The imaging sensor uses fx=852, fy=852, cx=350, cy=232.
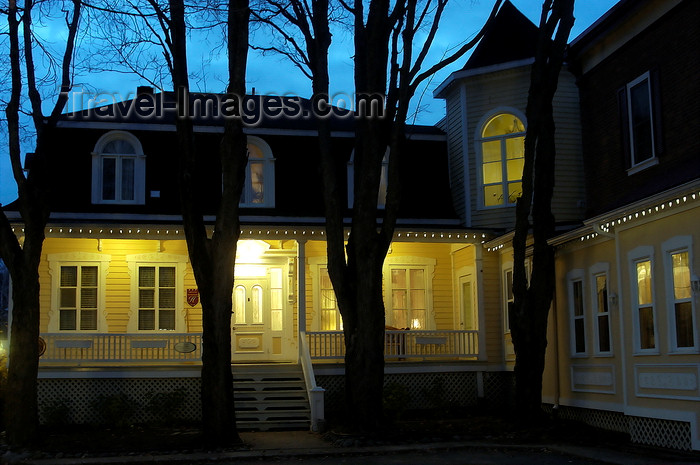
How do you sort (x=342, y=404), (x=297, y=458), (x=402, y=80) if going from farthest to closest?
(x=342, y=404) < (x=402, y=80) < (x=297, y=458)

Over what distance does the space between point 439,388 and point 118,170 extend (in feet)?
31.0

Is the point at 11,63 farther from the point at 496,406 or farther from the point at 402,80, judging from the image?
the point at 496,406

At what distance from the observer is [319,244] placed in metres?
21.9

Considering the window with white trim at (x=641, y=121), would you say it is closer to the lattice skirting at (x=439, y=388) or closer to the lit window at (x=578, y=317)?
the lit window at (x=578, y=317)

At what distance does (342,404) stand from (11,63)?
32.3 ft

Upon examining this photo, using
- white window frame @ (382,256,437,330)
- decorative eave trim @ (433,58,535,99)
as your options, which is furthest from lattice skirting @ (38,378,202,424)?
decorative eave trim @ (433,58,535,99)

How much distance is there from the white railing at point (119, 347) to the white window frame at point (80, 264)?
82 cm

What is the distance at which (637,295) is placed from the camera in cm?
1458

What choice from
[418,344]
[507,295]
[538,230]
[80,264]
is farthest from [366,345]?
[80,264]

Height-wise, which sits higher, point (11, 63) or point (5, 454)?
point (11, 63)

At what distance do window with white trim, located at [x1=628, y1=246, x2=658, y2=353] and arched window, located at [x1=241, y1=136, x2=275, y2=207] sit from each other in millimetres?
9737

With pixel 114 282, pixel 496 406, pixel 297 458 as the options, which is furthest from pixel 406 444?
pixel 114 282

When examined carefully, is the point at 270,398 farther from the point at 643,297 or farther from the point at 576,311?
the point at 643,297

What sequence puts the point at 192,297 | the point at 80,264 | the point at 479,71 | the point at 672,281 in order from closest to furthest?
the point at 672,281
the point at 80,264
the point at 192,297
the point at 479,71
